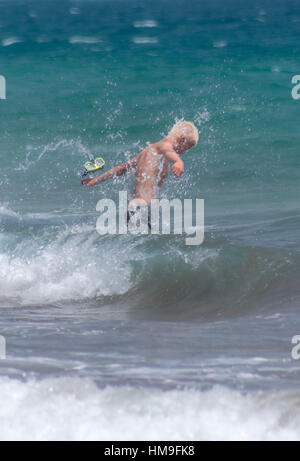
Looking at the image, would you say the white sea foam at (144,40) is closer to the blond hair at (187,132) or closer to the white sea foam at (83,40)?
the white sea foam at (83,40)

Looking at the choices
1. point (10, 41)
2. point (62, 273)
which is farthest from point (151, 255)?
point (10, 41)

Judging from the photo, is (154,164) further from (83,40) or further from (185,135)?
(83,40)

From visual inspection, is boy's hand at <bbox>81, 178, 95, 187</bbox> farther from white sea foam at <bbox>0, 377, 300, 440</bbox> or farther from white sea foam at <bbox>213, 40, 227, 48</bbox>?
white sea foam at <bbox>213, 40, 227, 48</bbox>

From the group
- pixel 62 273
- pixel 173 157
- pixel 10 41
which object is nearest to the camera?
pixel 173 157

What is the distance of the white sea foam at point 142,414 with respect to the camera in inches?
150

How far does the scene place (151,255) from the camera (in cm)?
867

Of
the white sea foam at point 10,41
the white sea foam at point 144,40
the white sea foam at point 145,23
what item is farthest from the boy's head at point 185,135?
the white sea foam at point 145,23

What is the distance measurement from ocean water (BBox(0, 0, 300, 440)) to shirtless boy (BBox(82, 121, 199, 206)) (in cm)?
20

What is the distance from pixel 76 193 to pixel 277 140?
5.92 m

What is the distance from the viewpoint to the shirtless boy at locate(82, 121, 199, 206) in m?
7.32

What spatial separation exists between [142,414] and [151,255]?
15.7 feet

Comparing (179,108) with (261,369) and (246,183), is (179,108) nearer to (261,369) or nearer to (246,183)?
(246,183)

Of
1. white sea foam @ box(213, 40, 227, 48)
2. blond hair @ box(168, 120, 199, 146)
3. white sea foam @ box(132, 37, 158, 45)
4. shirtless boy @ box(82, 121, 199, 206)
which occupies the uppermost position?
white sea foam @ box(132, 37, 158, 45)

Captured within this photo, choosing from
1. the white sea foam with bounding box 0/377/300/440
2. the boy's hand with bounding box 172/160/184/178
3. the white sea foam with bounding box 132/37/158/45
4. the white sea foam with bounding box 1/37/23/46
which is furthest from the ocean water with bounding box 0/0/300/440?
the boy's hand with bounding box 172/160/184/178
